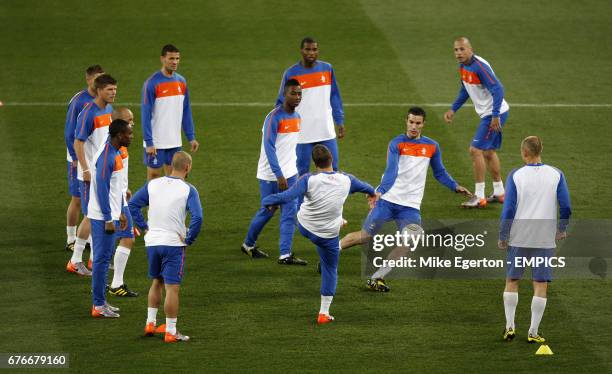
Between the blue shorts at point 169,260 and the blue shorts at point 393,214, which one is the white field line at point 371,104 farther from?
the blue shorts at point 169,260

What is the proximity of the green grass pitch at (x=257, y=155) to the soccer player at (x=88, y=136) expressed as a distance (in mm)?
377

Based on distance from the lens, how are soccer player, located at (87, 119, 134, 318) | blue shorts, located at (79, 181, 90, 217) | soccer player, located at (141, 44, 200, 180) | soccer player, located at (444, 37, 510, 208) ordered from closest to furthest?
soccer player, located at (87, 119, 134, 318) → blue shorts, located at (79, 181, 90, 217) → soccer player, located at (141, 44, 200, 180) → soccer player, located at (444, 37, 510, 208)

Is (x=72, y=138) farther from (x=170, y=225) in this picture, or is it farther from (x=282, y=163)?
(x=170, y=225)

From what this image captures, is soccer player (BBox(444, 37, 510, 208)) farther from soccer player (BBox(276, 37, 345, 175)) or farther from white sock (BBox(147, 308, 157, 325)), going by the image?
white sock (BBox(147, 308, 157, 325))

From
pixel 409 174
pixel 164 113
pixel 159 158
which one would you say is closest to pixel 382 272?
pixel 409 174

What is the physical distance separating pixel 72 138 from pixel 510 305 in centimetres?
527

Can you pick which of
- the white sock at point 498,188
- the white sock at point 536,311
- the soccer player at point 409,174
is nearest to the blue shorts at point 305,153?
the soccer player at point 409,174

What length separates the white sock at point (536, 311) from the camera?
9898 mm

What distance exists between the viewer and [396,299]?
1138cm

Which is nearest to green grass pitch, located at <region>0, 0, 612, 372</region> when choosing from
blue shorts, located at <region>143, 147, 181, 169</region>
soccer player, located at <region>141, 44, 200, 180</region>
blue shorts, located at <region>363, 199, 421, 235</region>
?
blue shorts, located at <region>363, 199, 421, 235</region>

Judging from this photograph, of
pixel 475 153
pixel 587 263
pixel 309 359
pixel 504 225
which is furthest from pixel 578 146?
pixel 309 359

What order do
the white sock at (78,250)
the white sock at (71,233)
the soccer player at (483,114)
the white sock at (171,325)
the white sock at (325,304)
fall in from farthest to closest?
1. the soccer player at (483,114)
2. the white sock at (71,233)
3. the white sock at (78,250)
4. the white sock at (325,304)
5. the white sock at (171,325)

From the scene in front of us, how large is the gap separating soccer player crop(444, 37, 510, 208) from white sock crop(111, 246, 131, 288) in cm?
518

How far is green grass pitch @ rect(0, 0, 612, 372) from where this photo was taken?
1001 centimetres
